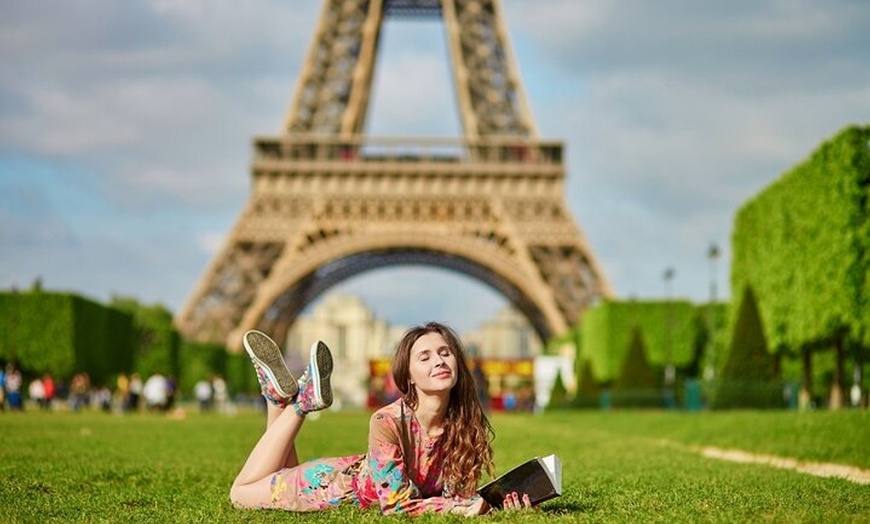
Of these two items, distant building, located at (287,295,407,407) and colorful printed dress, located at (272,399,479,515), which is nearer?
colorful printed dress, located at (272,399,479,515)

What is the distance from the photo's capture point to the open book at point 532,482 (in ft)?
19.5

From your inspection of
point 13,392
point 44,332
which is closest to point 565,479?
point 13,392

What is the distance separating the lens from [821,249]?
2577cm

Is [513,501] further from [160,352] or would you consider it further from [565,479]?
[160,352]

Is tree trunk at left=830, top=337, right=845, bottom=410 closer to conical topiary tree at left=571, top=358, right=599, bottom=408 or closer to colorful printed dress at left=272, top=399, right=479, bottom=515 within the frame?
conical topiary tree at left=571, top=358, right=599, bottom=408

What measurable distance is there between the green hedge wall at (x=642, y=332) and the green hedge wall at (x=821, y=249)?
15236 mm

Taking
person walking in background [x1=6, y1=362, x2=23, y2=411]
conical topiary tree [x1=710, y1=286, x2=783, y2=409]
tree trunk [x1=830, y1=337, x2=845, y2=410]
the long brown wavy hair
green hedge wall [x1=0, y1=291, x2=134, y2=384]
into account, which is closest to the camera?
the long brown wavy hair

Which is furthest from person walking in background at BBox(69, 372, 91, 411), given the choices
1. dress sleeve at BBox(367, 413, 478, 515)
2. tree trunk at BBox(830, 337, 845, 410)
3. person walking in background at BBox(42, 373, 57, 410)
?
dress sleeve at BBox(367, 413, 478, 515)

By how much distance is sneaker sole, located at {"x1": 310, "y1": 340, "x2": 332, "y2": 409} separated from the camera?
604 cm

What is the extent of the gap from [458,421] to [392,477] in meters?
0.46

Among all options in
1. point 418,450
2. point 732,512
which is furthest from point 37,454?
point 732,512

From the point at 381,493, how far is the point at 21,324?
36142mm

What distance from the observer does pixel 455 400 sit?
6.27 metres

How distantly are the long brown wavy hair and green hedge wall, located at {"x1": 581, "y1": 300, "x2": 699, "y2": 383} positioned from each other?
125 ft
